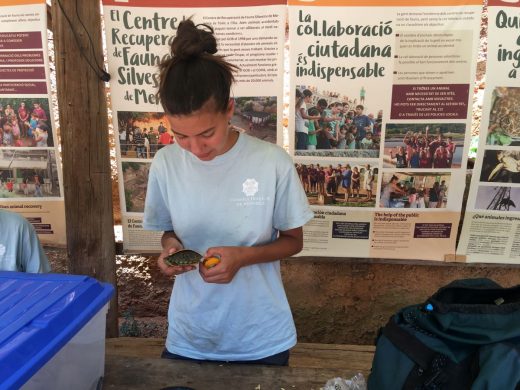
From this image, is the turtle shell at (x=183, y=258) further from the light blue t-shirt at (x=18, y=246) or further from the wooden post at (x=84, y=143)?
the wooden post at (x=84, y=143)

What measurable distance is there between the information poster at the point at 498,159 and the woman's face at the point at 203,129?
1467mm

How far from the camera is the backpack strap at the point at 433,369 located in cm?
94

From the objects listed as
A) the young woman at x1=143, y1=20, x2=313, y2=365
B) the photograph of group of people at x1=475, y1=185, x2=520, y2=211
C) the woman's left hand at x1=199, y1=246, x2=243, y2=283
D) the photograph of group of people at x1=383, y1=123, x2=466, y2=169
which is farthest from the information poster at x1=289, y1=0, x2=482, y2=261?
the woman's left hand at x1=199, y1=246, x2=243, y2=283

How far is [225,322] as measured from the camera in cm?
132

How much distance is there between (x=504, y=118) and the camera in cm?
203

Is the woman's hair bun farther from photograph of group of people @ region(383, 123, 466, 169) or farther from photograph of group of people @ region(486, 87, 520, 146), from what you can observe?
photograph of group of people @ region(486, 87, 520, 146)

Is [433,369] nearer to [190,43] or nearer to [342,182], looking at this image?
[190,43]

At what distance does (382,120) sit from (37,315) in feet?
5.67

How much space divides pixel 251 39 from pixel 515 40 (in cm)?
122

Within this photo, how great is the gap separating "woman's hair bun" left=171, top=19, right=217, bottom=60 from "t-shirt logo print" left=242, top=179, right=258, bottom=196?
0.38 meters

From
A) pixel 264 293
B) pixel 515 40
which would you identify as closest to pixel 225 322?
pixel 264 293

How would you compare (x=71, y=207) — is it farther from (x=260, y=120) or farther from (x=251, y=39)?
(x=251, y=39)

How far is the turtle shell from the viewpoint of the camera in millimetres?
1188

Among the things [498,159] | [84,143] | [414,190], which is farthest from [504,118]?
[84,143]
